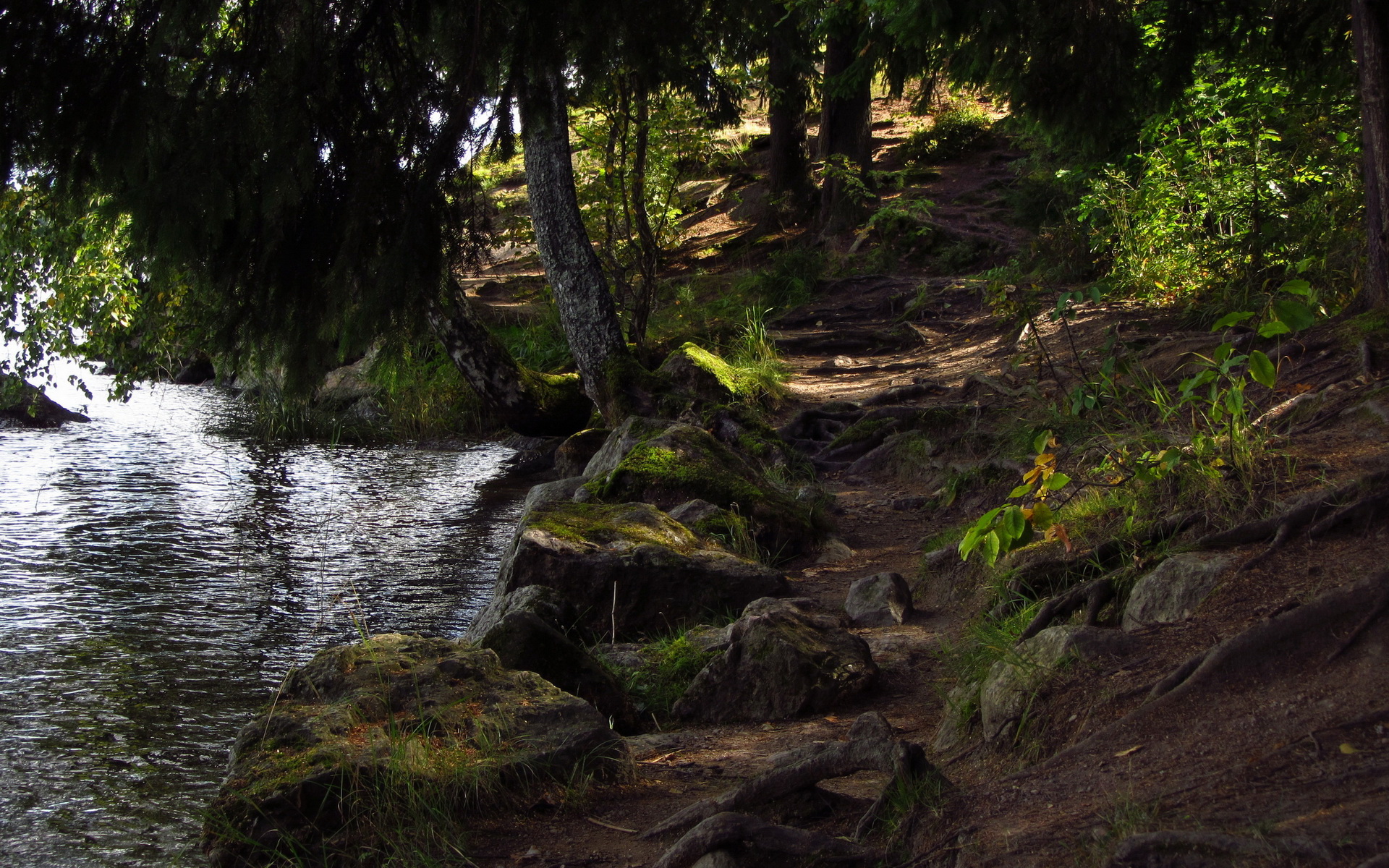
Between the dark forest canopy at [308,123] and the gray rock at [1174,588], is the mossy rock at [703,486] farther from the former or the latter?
the gray rock at [1174,588]

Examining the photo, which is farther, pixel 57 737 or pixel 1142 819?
pixel 57 737

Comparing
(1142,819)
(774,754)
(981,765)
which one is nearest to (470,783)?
(774,754)

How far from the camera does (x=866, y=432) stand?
937 centimetres

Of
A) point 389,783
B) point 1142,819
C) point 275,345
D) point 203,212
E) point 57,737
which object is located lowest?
point 57,737

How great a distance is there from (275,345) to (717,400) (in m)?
6.77

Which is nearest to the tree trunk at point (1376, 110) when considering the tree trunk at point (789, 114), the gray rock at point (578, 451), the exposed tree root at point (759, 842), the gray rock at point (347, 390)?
the exposed tree root at point (759, 842)

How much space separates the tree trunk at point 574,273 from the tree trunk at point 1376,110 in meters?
6.18

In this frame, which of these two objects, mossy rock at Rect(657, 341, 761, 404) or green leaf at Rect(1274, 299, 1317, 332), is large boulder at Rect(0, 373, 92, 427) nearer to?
mossy rock at Rect(657, 341, 761, 404)

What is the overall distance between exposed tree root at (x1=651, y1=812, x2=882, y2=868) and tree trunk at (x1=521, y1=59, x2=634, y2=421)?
25.0 feet

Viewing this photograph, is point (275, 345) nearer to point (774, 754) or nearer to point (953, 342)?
point (774, 754)

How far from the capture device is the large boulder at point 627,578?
5566 mm

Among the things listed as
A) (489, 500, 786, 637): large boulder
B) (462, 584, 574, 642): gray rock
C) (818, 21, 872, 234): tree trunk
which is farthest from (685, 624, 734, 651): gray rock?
(818, 21, 872, 234): tree trunk

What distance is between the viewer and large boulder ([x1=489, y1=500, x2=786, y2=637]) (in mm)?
5566

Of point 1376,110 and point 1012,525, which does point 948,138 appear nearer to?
point 1376,110
